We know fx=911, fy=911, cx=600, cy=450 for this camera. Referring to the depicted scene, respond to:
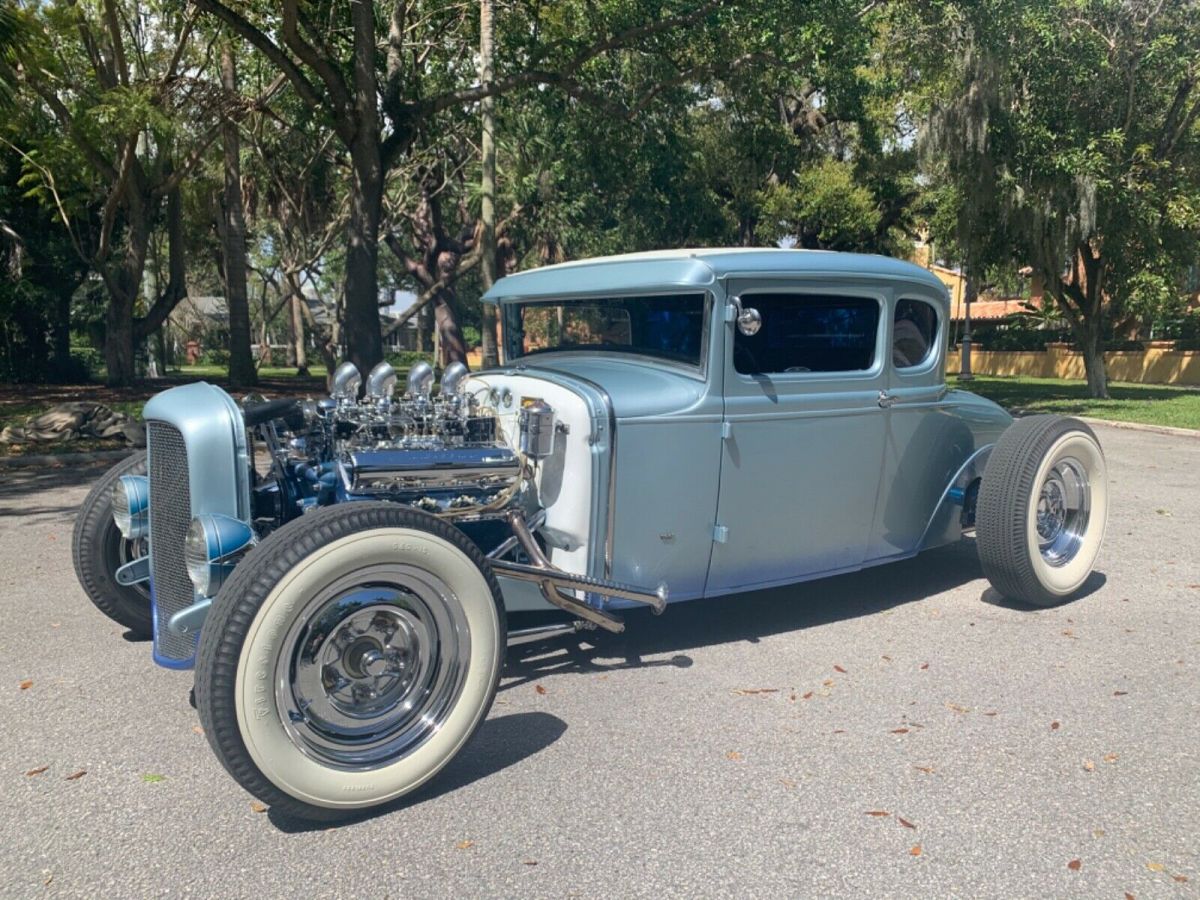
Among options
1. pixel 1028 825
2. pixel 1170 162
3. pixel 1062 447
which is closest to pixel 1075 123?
pixel 1170 162

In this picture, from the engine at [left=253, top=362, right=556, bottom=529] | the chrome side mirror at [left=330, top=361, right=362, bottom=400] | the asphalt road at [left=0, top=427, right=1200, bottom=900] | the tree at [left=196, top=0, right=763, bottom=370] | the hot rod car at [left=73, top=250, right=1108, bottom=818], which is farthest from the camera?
the tree at [left=196, top=0, right=763, bottom=370]

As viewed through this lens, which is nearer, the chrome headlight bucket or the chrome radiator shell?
the chrome radiator shell

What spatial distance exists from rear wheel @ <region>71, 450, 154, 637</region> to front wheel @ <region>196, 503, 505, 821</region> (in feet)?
5.62

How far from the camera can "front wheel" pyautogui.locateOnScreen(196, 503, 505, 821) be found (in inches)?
102

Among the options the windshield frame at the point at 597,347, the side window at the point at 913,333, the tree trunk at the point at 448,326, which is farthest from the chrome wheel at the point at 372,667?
the tree trunk at the point at 448,326

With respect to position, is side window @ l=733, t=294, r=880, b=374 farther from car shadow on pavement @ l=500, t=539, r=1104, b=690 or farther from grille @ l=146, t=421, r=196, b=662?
grille @ l=146, t=421, r=196, b=662

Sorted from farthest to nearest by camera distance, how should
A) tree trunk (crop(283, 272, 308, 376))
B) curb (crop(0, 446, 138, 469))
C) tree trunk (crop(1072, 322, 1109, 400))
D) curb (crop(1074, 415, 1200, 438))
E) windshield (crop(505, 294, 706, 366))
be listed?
tree trunk (crop(283, 272, 308, 376)) < tree trunk (crop(1072, 322, 1109, 400)) < curb (crop(1074, 415, 1200, 438)) < curb (crop(0, 446, 138, 469)) < windshield (crop(505, 294, 706, 366))

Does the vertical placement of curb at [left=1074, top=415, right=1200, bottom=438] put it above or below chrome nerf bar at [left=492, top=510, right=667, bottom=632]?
below

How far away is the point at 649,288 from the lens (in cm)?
396

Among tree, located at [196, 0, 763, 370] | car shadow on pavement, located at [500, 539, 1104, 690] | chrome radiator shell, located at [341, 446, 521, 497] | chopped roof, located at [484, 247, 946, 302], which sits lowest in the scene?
car shadow on pavement, located at [500, 539, 1104, 690]

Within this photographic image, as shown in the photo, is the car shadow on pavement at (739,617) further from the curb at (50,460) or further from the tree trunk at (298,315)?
the tree trunk at (298,315)

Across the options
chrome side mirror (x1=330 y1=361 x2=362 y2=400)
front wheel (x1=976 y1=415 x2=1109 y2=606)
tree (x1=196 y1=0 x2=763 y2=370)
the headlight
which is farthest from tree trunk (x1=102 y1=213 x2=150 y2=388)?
front wheel (x1=976 y1=415 x2=1109 y2=606)

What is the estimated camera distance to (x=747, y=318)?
3.73 m

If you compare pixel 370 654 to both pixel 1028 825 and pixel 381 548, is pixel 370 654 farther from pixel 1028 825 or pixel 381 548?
pixel 1028 825
